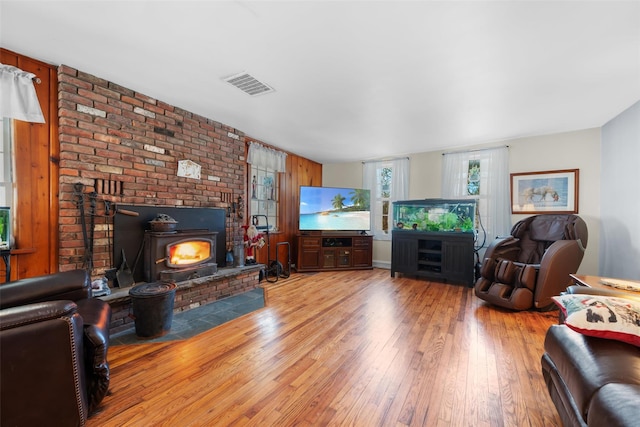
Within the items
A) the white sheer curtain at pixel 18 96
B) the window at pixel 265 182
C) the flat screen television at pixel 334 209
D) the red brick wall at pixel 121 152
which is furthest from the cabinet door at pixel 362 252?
the white sheer curtain at pixel 18 96

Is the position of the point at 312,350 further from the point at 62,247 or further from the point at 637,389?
the point at 62,247

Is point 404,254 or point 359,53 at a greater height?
point 359,53

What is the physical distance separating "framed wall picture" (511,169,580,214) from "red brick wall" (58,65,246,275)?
4546mm

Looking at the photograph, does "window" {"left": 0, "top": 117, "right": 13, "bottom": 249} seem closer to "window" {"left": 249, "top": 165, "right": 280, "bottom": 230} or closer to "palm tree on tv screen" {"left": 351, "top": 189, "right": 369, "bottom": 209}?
"window" {"left": 249, "top": 165, "right": 280, "bottom": 230}

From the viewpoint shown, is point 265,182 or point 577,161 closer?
point 577,161

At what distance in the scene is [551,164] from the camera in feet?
12.5

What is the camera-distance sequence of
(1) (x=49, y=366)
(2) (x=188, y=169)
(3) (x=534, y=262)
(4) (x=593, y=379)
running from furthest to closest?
1. (3) (x=534, y=262)
2. (2) (x=188, y=169)
3. (1) (x=49, y=366)
4. (4) (x=593, y=379)

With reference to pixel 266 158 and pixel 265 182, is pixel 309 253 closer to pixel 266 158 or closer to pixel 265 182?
pixel 265 182

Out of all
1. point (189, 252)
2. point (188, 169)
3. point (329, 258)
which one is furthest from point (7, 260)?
point (329, 258)

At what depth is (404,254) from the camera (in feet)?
14.7

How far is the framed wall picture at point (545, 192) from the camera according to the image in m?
3.69

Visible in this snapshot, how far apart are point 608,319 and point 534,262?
2.77m

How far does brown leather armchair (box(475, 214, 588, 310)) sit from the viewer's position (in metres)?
2.84

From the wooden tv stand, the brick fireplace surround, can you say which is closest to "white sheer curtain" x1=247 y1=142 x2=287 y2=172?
the brick fireplace surround
